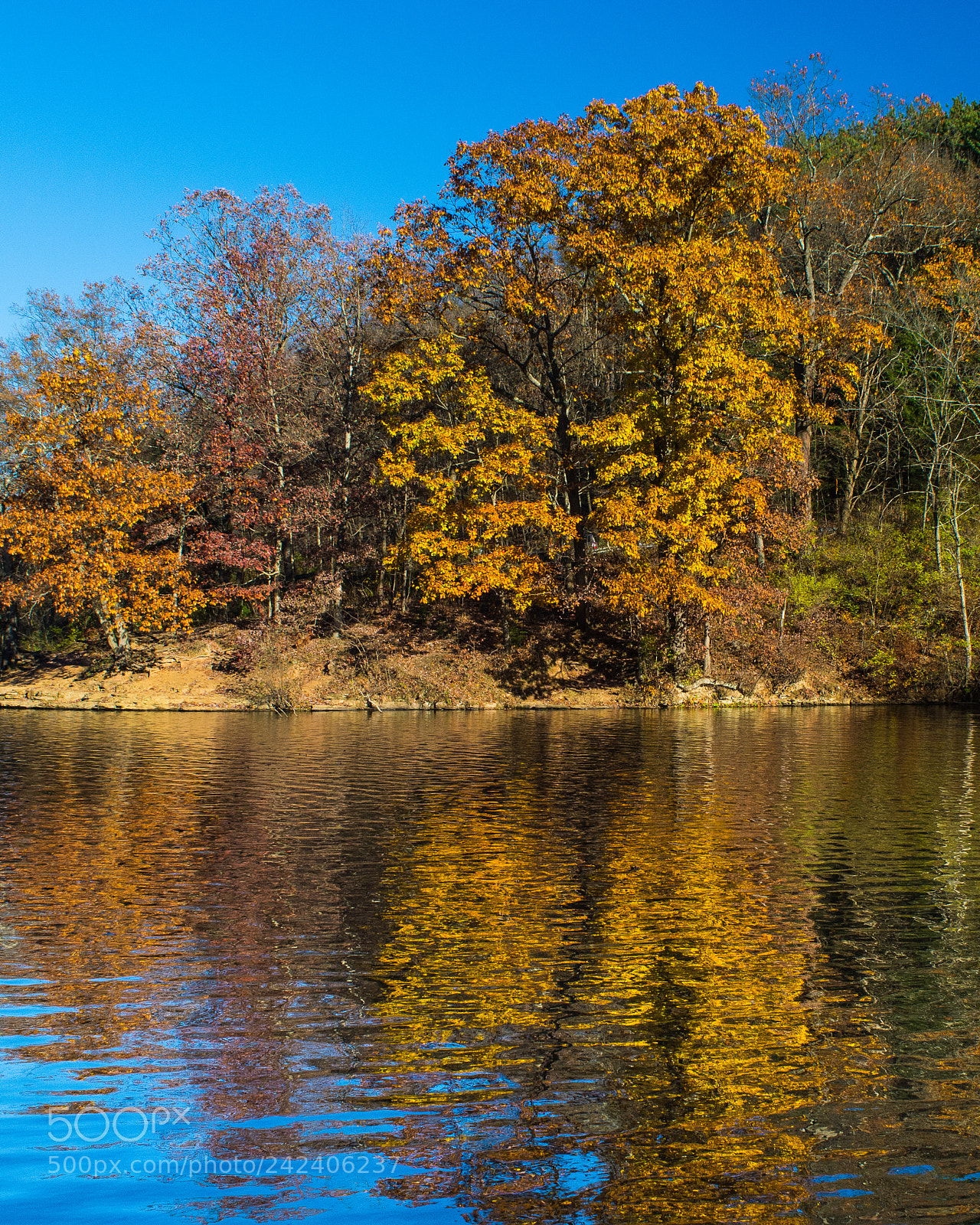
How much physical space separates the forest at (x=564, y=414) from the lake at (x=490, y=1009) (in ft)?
78.3

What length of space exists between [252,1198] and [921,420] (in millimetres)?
52922

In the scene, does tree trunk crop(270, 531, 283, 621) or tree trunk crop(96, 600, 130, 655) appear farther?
tree trunk crop(270, 531, 283, 621)

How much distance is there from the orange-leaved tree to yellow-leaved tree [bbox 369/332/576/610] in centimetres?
1099

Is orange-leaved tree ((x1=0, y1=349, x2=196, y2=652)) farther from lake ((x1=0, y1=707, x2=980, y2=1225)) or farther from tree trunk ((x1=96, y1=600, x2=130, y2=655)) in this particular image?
lake ((x1=0, y1=707, x2=980, y2=1225))

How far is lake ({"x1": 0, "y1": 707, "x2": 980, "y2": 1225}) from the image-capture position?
5348mm

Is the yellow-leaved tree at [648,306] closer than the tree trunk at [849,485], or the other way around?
the yellow-leaved tree at [648,306]

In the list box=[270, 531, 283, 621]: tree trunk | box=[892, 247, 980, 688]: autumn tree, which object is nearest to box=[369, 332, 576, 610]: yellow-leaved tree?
box=[270, 531, 283, 621]: tree trunk

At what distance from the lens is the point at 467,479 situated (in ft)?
135

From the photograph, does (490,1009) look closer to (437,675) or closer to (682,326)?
(437,675)

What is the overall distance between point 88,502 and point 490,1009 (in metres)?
40.0

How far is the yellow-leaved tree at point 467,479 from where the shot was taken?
40.3 meters

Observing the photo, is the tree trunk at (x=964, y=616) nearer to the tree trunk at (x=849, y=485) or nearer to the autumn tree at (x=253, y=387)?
the tree trunk at (x=849, y=485)

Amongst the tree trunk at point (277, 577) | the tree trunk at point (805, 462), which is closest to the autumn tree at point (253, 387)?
the tree trunk at point (277, 577)

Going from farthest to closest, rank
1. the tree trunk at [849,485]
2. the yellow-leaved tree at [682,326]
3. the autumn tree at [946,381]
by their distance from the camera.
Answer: the tree trunk at [849,485] → the autumn tree at [946,381] → the yellow-leaved tree at [682,326]
